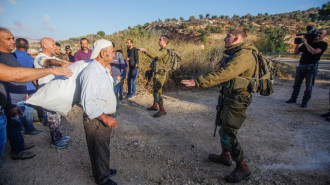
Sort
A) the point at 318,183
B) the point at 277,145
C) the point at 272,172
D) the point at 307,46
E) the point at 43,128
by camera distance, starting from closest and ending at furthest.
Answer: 1. the point at 318,183
2. the point at 272,172
3. the point at 277,145
4. the point at 43,128
5. the point at 307,46

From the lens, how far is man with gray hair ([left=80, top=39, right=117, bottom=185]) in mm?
1689

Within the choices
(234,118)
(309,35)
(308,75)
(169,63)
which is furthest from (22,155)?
(309,35)

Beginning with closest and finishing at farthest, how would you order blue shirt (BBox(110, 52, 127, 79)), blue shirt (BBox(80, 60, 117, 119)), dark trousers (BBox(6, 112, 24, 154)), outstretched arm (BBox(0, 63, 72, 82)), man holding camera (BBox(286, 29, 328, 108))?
outstretched arm (BBox(0, 63, 72, 82)) < blue shirt (BBox(80, 60, 117, 119)) < dark trousers (BBox(6, 112, 24, 154)) < man holding camera (BBox(286, 29, 328, 108)) < blue shirt (BBox(110, 52, 127, 79))

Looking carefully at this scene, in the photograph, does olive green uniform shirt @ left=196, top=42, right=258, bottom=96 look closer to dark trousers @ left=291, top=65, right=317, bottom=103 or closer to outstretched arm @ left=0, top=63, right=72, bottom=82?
outstretched arm @ left=0, top=63, right=72, bottom=82

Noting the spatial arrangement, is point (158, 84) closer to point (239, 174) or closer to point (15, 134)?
point (239, 174)

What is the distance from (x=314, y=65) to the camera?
15.0ft

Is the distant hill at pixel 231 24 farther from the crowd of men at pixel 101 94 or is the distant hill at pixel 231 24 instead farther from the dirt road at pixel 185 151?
the crowd of men at pixel 101 94

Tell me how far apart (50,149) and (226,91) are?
3.21 meters

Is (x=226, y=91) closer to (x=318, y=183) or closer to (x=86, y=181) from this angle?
(x=318, y=183)

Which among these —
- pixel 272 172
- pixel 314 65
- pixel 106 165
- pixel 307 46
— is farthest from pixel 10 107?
pixel 314 65

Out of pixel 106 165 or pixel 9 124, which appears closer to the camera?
pixel 106 165

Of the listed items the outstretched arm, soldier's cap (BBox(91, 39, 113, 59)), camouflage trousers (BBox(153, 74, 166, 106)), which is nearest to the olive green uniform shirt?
soldier's cap (BBox(91, 39, 113, 59))

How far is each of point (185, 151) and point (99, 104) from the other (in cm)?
189

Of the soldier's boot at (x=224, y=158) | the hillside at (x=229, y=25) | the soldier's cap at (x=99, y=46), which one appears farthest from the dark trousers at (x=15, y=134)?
the hillside at (x=229, y=25)
